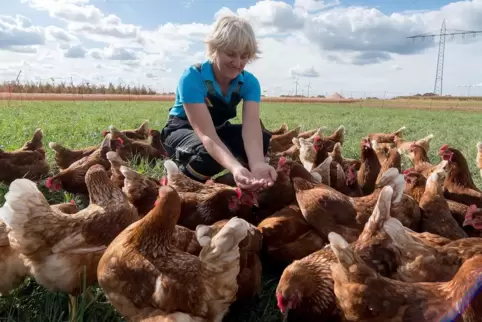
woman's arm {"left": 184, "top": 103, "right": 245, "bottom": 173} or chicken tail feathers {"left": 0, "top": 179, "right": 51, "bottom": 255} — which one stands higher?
woman's arm {"left": 184, "top": 103, "right": 245, "bottom": 173}

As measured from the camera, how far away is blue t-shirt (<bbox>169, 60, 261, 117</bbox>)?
3.37 m

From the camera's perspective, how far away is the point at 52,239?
2244mm

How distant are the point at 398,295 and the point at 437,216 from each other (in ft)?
4.29

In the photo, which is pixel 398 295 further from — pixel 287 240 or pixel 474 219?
pixel 474 219

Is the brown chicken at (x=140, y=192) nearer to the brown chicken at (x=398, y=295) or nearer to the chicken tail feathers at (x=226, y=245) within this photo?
the chicken tail feathers at (x=226, y=245)

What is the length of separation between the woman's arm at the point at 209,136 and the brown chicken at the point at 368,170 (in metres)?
1.59

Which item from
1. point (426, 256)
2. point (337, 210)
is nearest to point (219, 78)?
point (337, 210)

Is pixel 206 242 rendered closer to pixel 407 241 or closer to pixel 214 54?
pixel 407 241

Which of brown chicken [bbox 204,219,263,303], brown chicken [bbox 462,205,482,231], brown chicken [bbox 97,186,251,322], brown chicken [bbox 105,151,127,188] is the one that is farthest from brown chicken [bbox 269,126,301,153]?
brown chicken [bbox 97,186,251,322]

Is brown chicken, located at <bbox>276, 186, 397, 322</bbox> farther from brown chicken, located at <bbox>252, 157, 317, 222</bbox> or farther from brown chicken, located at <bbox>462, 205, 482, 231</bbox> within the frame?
brown chicken, located at <bbox>252, 157, 317, 222</bbox>

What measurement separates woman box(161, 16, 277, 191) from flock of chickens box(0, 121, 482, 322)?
246 millimetres

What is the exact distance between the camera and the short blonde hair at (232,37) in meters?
3.04

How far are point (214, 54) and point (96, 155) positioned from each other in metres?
1.65

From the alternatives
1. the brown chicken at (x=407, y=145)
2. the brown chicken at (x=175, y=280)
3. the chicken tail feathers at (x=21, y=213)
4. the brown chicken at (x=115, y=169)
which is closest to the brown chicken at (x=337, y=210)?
the brown chicken at (x=175, y=280)
